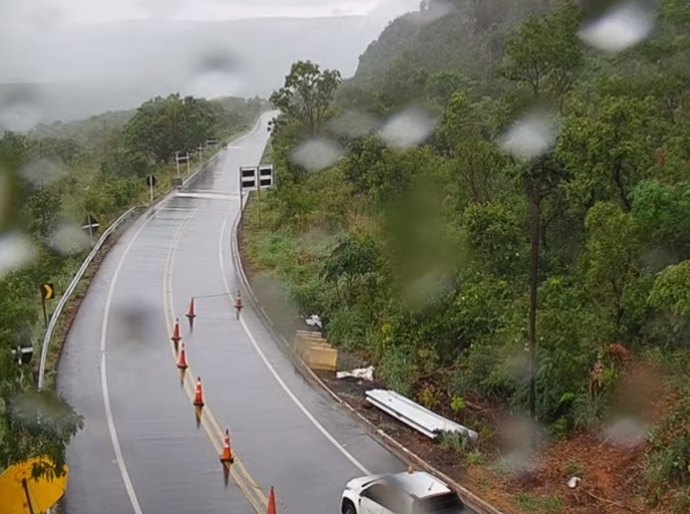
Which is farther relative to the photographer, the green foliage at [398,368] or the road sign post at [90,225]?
the road sign post at [90,225]

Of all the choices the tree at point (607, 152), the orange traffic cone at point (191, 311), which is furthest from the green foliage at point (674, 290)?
the orange traffic cone at point (191, 311)

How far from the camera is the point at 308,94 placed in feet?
140

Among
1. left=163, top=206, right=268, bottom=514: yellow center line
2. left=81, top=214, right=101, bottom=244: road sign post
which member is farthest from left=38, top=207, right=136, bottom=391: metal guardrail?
left=163, top=206, right=268, bottom=514: yellow center line

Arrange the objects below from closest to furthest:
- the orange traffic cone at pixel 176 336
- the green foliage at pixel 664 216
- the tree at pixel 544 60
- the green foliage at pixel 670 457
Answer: the green foliage at pixel 670 457 < the green foliage at pixel 664 216 < the orange traffic cone at pixel 176 336 < the tree at pixel 544 60

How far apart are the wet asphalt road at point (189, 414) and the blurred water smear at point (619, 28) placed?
1677cm

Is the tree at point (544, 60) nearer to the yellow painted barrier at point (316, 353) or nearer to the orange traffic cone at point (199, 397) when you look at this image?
the yellow painted barrier at point (316, 353)

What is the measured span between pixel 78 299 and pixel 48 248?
5073 mm

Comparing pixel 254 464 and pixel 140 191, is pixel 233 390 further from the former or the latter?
pixel 140 191

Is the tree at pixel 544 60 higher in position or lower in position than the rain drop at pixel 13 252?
higher

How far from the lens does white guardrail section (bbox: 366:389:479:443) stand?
14.9 meters

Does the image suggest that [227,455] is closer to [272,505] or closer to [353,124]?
[272,505]

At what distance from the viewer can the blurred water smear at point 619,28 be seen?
109 ft

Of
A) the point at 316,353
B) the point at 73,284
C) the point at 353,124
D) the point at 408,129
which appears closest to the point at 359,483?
the point at 316,353

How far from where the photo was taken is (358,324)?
66.4 ft
